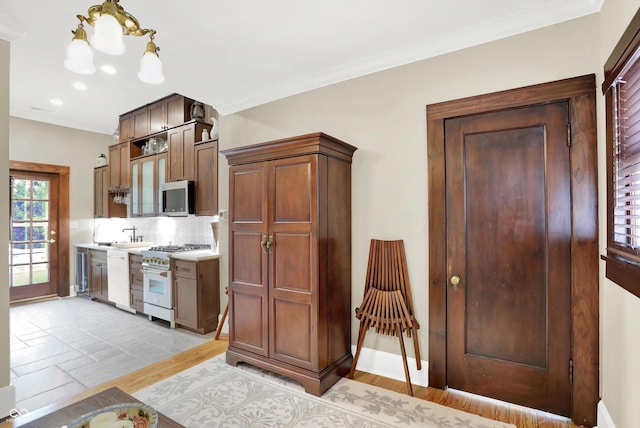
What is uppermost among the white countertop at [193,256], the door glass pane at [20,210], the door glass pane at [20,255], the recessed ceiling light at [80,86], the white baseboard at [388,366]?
the recessed ceiling light at [80,86]

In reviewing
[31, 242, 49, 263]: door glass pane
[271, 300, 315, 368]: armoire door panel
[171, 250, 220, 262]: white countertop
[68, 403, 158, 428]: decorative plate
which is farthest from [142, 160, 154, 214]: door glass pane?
[68, 403, 158, 428]: decorative plate

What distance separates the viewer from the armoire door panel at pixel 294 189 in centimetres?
241

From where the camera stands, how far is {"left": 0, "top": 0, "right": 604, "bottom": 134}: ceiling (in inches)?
81.4

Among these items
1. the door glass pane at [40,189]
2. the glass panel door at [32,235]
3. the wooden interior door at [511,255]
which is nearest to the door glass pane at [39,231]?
the glass panel door at [32,235]

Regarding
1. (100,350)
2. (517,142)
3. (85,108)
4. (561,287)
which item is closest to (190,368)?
(100,350)

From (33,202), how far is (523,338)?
22.4ft

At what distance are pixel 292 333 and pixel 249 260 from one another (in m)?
0.73

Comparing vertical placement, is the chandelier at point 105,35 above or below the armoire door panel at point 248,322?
above

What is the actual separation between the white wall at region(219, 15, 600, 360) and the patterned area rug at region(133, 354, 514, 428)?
1.56 ft

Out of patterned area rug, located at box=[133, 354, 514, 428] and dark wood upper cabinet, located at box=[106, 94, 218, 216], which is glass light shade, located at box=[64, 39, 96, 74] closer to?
patterned area rug, located at box=[133, 354, 514, 428]

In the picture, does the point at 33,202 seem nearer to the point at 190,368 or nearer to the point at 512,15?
the point at 190,368

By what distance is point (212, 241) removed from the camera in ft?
13.7

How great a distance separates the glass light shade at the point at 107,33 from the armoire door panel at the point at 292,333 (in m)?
1.97

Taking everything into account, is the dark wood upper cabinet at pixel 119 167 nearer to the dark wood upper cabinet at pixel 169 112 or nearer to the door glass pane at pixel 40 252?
the dark wood upper cabinet at pixel 169 112
